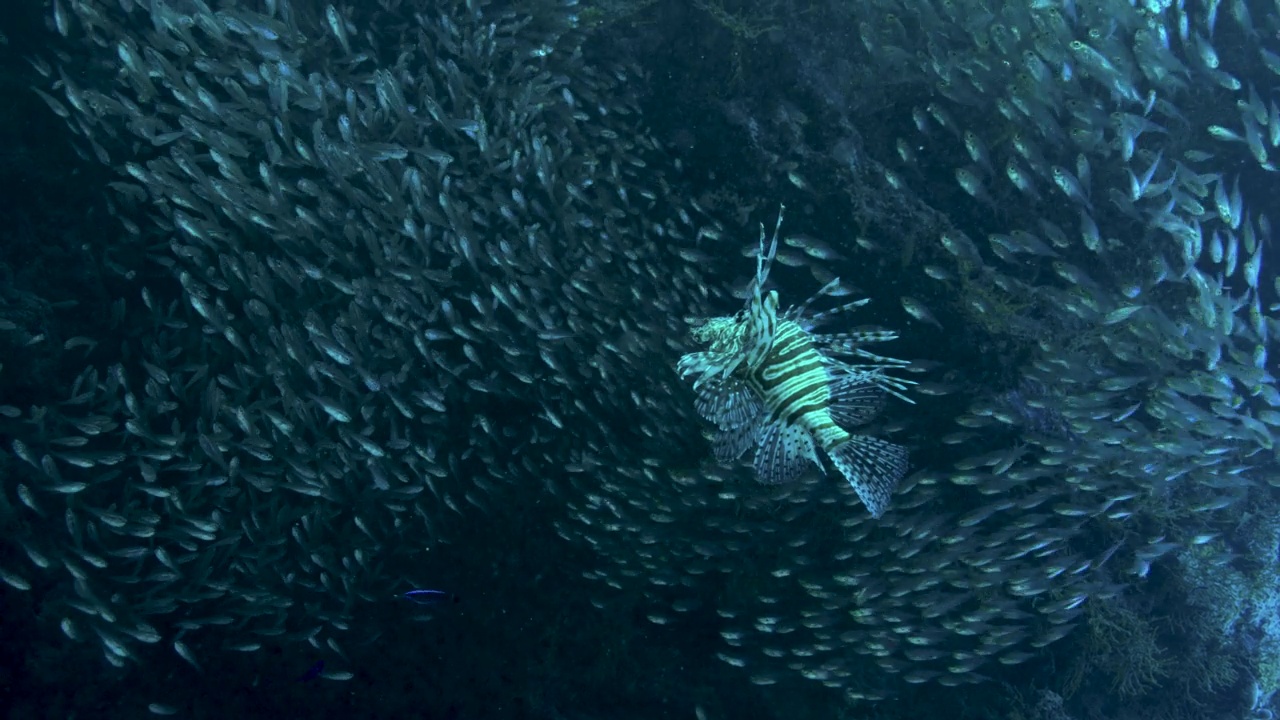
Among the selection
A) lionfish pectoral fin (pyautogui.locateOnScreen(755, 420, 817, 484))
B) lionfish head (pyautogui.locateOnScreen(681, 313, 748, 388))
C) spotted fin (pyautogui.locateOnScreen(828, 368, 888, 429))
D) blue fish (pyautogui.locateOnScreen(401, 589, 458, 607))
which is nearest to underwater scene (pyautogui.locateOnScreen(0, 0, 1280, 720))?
blue fish (pyautogui.locateOnScreen(401, 589, 458, 607))

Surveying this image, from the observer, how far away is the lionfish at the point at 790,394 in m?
3.34

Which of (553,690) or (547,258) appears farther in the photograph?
(553,690)

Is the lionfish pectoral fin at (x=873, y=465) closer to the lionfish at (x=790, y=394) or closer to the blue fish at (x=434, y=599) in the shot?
the lionfish at (x=790, y=394)

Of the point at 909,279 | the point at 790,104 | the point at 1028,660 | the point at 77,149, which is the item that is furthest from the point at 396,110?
the point at 1028,660

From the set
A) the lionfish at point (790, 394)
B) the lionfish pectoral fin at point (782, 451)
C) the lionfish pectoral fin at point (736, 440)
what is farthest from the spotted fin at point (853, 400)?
the lionfish pectoral fin at point (736, 440)

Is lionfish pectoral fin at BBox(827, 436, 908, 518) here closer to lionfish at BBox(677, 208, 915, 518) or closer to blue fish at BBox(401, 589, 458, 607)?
lionfish at BBox(677, 208, 915, 518)

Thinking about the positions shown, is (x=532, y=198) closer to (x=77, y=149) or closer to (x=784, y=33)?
(x=784, y=33)

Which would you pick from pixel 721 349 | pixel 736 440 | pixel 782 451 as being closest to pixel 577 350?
pixel 736 440

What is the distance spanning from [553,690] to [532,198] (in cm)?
444

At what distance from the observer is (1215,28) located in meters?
8.07

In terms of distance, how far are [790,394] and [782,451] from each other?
40 cm

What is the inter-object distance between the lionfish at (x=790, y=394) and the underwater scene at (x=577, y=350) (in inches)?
32.8

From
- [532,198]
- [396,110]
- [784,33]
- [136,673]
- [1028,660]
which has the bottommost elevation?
[1028,660]

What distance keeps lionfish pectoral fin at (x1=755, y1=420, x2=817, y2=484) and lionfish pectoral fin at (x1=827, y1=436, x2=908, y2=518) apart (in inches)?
6.6
